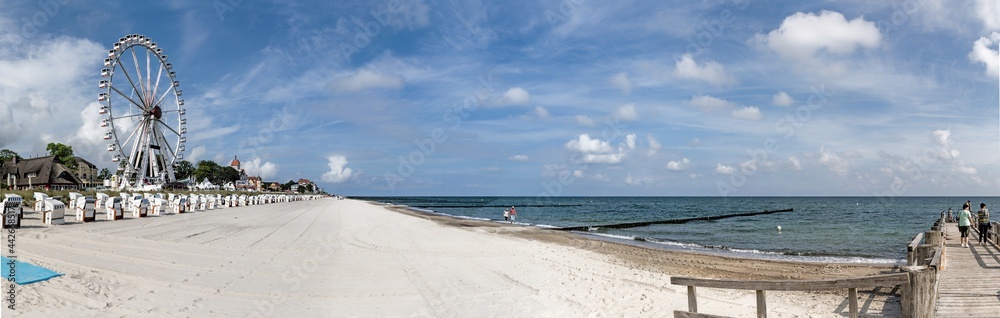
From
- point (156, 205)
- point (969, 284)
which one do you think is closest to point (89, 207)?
point (156, 205)

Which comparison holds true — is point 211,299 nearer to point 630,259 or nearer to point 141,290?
point 141,290

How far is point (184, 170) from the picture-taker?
472 ft

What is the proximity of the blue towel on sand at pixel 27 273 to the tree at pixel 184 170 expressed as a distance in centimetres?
14739

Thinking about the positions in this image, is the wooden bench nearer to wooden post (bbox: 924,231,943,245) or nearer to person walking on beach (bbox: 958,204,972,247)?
wooden post (bbox: 924,231,943,245)

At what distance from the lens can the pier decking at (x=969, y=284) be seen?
8.58 meters

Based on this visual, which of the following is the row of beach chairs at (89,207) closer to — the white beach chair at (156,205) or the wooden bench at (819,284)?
the white beach chair at (156,205)

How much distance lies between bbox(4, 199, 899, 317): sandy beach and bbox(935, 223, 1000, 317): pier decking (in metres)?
0.97

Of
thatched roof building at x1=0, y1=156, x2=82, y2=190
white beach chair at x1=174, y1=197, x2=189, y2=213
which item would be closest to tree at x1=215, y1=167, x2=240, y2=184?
thatched roof building at x1=0, y1=156, x2=82, y2=190

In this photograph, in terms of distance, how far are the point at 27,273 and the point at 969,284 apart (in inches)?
637

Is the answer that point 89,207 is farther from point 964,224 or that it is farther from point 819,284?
point 964,224

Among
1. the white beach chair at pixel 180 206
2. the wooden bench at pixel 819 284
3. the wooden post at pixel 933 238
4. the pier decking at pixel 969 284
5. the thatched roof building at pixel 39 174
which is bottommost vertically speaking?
the pier decking at pixel 969 284

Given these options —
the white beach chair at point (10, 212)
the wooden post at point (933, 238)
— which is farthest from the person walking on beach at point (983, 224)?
the white beach chair at point (10, 212)

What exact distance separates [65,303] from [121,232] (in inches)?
483

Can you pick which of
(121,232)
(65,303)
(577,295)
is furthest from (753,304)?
(121,232)
